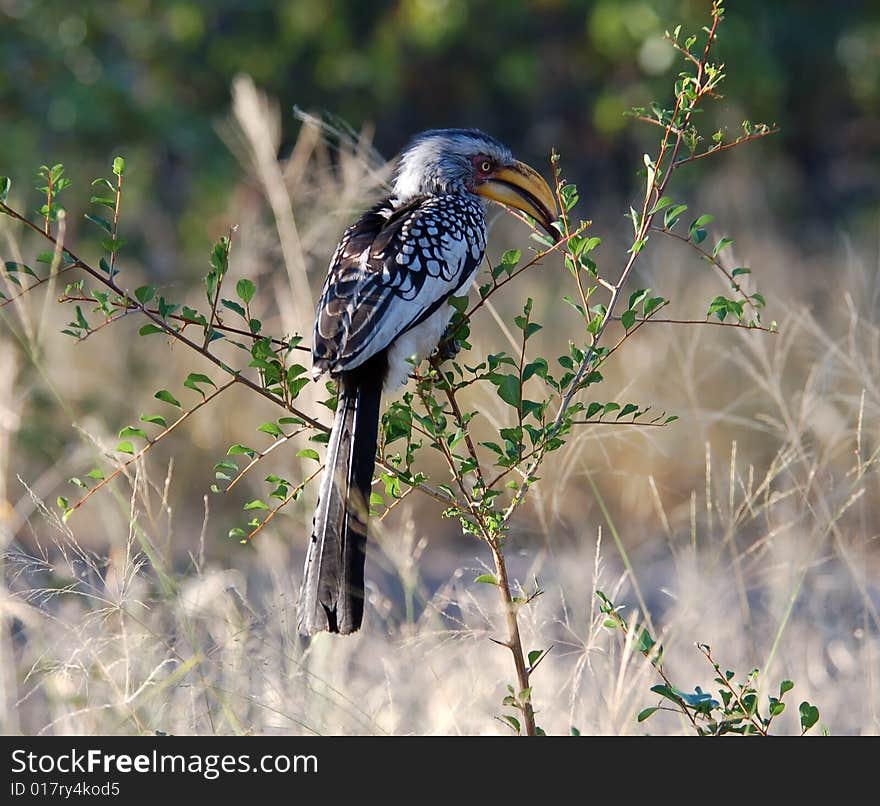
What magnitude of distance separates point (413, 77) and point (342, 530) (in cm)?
633

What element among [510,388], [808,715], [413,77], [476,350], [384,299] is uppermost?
[413,77]

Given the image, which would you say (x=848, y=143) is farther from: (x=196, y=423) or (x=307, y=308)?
(x=307, y=308)

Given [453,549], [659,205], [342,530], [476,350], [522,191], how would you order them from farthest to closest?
[453,549] → [476,350] → [522,191] → [342,530] → [659,205]

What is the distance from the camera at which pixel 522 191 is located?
2693 millimetres

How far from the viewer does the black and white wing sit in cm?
215

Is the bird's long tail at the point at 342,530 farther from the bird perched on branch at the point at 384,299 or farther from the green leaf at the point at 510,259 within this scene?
the green leaf at the point at 510,259

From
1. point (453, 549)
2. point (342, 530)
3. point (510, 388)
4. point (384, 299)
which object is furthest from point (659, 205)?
point (453, 549)

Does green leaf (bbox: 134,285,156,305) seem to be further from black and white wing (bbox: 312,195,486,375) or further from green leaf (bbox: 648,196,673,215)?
green leaf (bbox: 648,196,673,215)

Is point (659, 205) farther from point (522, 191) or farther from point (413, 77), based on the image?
point (413, 77)

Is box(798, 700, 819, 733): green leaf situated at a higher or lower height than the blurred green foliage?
lower

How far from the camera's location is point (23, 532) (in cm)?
484

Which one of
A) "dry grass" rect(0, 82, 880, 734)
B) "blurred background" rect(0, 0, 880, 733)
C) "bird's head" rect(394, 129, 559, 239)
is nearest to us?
"dry grass" rect(0, 82, 880, 734)

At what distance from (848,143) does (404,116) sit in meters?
3.46

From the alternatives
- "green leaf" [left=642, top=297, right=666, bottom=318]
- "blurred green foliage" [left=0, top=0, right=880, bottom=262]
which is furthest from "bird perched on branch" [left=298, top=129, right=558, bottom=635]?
"blurred green foliage" [left=0, top=0, right=880, bottom=262]
